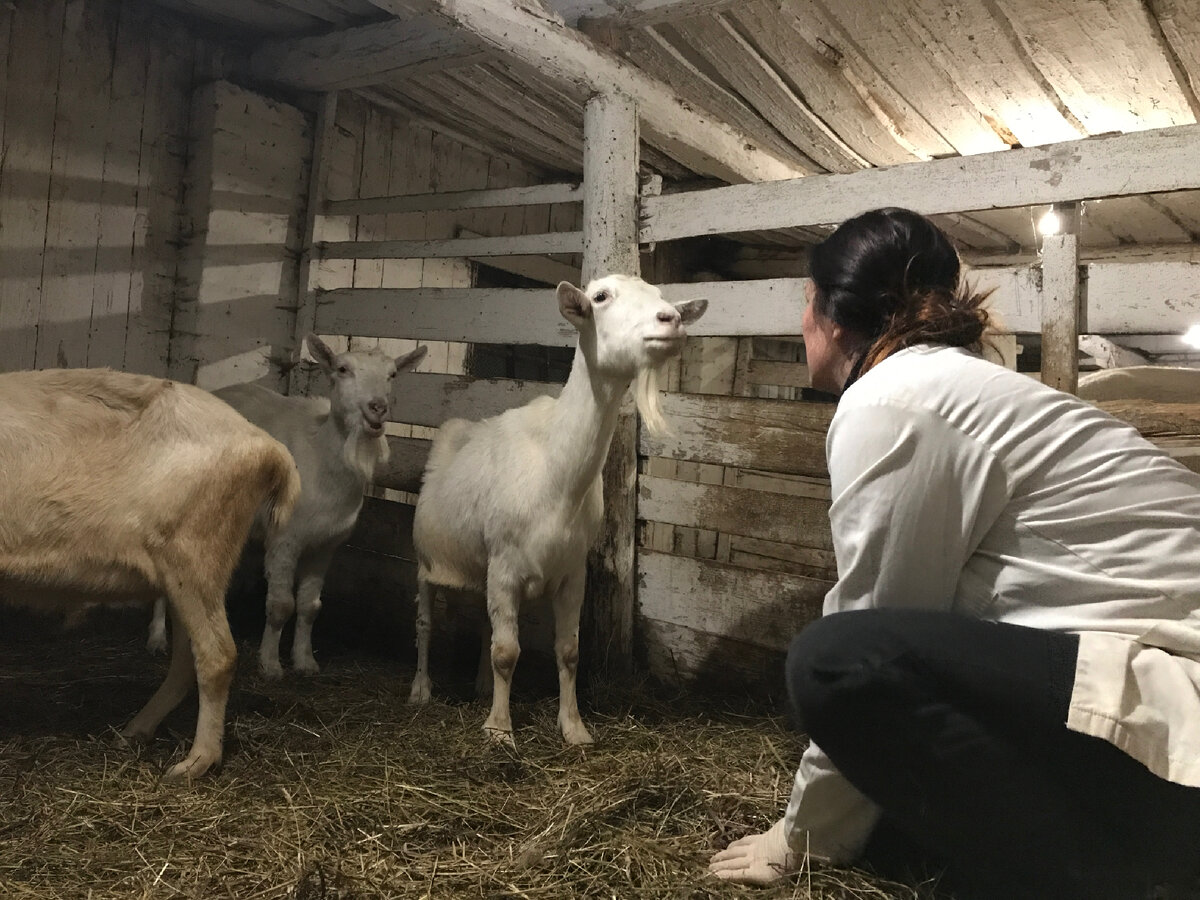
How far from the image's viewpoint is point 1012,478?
169 centimetres

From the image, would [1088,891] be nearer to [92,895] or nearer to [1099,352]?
[92,895]

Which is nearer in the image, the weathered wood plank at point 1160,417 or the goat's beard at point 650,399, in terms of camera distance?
the weathered wood plank at point 1160,417

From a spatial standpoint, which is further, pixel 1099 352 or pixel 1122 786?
pixel 1099 352

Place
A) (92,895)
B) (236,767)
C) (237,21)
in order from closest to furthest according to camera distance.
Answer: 1. (92,895)
2. (236,767)
3. (237,21)

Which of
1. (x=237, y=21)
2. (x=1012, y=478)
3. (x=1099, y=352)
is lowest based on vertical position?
(x=1012, y=478)

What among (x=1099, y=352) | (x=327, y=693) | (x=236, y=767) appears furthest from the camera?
(x=1099, y=352)

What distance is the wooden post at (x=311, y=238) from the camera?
4.98 meters

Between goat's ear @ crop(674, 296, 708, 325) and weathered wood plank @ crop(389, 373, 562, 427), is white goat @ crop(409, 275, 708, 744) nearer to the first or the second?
goat's ear @ crop(674, 296, 708, 325)

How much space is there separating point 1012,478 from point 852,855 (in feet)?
3.18

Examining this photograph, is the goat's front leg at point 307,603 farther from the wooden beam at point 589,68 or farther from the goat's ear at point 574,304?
the wooden beam at point 589,68

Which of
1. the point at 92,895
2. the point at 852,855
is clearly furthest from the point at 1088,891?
the point at 92,895

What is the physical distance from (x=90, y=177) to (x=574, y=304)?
9.44 ft

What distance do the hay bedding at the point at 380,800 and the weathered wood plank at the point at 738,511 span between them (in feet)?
2.21

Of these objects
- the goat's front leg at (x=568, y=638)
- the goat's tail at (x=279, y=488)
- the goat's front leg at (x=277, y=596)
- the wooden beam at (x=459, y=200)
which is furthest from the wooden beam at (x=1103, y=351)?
the goat's tail at (x=279, y=488)
